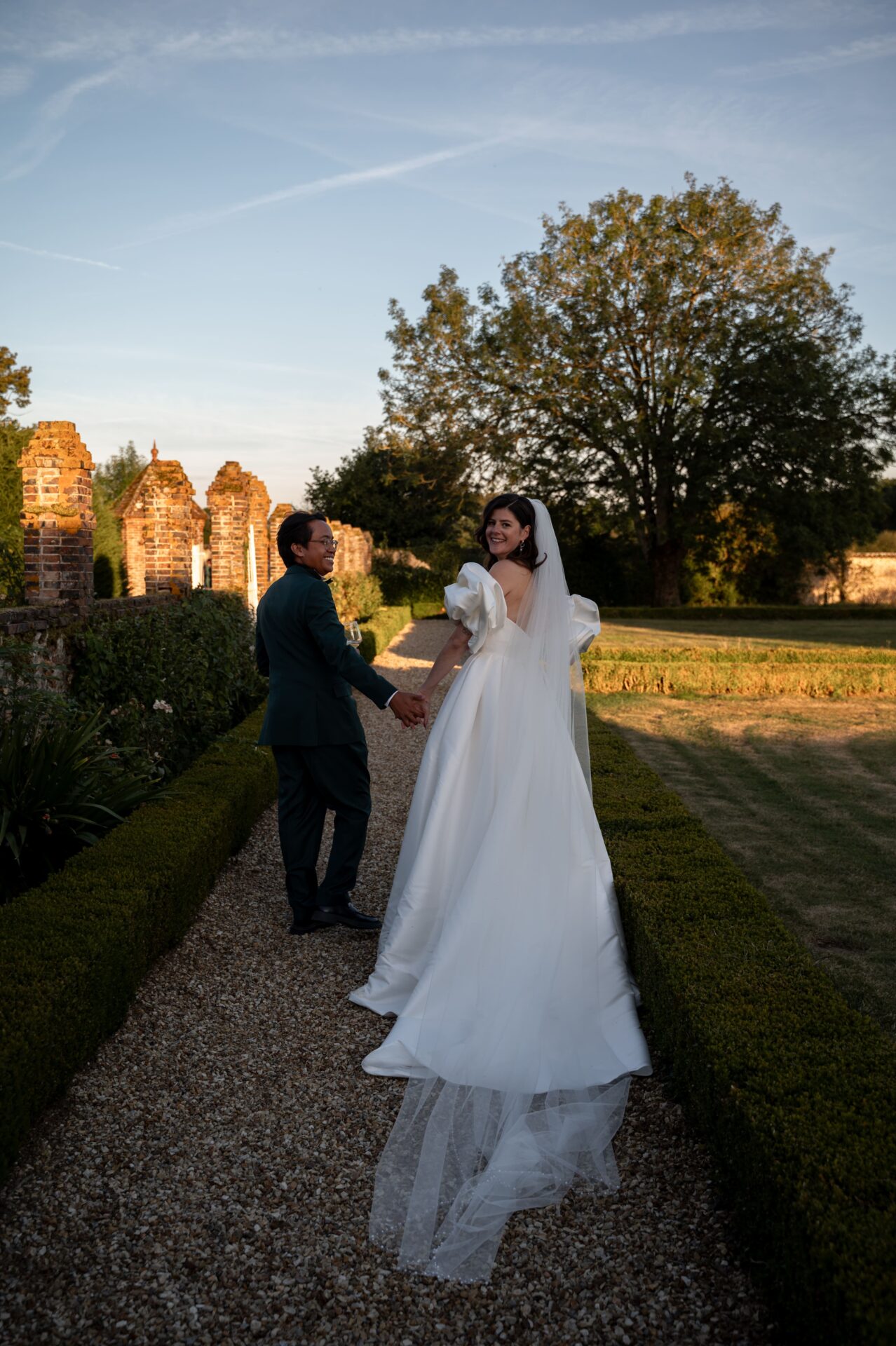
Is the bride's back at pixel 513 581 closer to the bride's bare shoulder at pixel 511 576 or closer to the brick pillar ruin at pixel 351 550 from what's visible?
the bride's bare shoulder at pixel 511 576

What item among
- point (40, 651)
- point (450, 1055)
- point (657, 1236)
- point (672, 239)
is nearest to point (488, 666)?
point (450, 1055)

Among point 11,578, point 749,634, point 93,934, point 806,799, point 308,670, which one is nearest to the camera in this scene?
point 93,934

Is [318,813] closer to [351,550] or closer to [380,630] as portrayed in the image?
[380,630]

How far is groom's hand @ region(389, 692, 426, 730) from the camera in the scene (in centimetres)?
405

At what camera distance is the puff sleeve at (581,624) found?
3941 millimetres

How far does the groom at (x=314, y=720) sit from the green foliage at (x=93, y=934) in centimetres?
50

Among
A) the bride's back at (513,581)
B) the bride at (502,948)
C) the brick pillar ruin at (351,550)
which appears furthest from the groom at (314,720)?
the brick pillar ruin at (351,550)

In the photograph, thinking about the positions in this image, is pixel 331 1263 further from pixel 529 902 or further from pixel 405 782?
pixel 405 782

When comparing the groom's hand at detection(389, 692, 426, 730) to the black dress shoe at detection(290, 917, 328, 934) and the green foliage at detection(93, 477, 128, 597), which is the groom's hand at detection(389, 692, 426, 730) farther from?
the green foliage at detection(93, 477, 128, 597)

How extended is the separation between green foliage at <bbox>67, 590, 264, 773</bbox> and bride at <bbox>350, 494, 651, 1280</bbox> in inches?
99.7

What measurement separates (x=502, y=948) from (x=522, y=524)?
63.9 inches

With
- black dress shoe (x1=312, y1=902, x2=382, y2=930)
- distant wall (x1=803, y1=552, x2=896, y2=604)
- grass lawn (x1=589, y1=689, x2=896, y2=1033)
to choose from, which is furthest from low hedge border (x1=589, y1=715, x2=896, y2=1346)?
distant wall (x1=803, y1=552, x2=896, y2=604)

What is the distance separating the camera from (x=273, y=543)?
48.0ft

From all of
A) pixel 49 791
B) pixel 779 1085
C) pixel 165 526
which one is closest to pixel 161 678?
pixel 49 791
